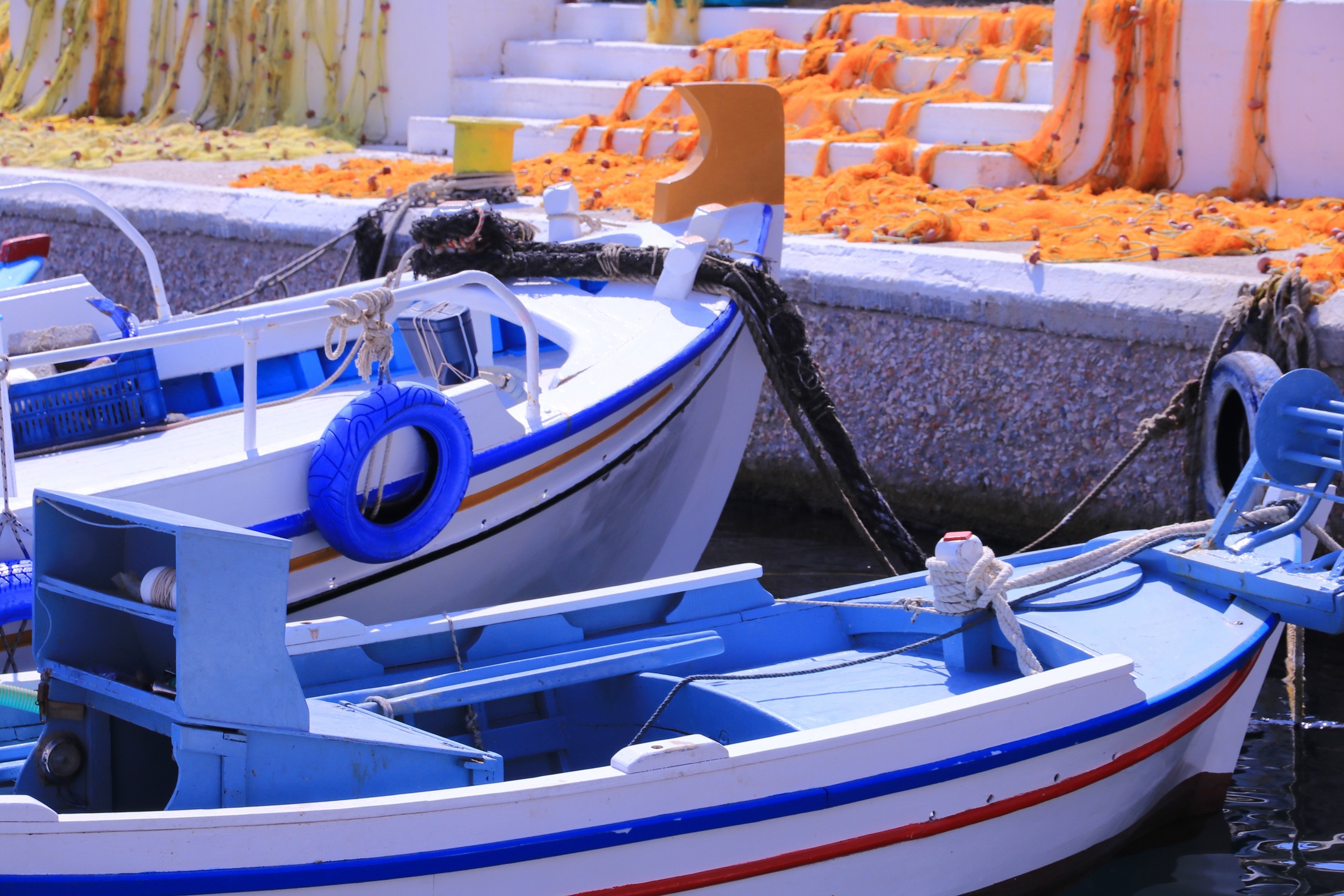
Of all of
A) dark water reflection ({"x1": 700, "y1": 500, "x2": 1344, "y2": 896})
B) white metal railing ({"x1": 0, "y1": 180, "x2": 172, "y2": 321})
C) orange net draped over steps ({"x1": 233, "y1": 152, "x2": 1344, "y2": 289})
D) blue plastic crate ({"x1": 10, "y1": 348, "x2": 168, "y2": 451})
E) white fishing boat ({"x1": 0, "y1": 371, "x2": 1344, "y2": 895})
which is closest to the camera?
white fishing boat ({"x1": 0, "y1": 371, "x2": 1344, "y2": 895})

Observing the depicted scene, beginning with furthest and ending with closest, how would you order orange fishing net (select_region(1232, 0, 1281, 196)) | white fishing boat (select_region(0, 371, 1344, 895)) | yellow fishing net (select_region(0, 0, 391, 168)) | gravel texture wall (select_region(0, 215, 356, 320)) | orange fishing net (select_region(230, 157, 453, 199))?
yellow fishing net (select_region(0, 0, 391, 168)) < orange fishing net (select_region(230, 157, 453, 199)) < gravel texture wall (select_region(0, 215, 356, 320)) < orange fishing net (select_region(1232, 0, 1281, 196)) < white fishing boat (select_region(0, 371, 1344, 895))

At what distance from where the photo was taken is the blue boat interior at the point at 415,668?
8.87ft

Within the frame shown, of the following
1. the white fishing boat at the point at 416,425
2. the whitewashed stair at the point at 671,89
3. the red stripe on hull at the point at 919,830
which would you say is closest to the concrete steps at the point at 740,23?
the whitewashed stair at the point at 671,89

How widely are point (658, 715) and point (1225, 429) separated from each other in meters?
2.94

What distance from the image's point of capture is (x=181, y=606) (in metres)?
2.62

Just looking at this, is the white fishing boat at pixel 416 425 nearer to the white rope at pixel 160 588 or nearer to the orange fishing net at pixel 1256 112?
the white rope at pixel 160 588

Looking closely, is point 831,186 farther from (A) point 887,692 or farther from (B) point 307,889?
(B) point 307,889

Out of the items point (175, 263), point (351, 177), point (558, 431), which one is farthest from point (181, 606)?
point (351, 177)

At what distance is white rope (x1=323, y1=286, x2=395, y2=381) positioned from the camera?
3887mm

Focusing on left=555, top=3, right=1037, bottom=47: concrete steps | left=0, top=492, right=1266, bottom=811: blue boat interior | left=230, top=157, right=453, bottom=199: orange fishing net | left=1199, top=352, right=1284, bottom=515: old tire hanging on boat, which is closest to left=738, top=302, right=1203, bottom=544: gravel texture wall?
left=1199, top=352, right=1284, bottom=515: old tire hanging on boat

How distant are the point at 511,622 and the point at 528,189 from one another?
18.7ft

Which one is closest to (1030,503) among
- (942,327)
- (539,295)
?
(942,327)

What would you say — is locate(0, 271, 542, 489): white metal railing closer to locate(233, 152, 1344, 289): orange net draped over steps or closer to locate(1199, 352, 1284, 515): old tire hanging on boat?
locate(1199, 352, 1284, 515): old tire hanging on boat

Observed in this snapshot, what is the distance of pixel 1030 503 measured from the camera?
6055 millimetres
